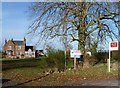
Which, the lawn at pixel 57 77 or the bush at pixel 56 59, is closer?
the lawn at pixel 57 77

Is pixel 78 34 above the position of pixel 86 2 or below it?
below

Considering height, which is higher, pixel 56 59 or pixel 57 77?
pixel 56 59

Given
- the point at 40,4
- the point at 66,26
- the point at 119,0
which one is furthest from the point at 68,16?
the point at 119,0

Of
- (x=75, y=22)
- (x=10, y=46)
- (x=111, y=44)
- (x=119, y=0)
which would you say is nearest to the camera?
(x=111, y=44)

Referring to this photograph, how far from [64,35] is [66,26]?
0.98 m

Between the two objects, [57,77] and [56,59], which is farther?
[56,59]

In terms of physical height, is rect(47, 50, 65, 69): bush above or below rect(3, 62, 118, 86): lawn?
above

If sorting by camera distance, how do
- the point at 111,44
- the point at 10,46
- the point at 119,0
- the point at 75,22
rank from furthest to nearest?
the point at 10,46 → the point at 75,22 → the point at 119,0 → the point at 111,44

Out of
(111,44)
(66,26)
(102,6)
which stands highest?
(102,6)

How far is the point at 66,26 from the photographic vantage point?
1093 inches

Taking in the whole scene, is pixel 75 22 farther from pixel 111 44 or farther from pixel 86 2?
pixel 111 44

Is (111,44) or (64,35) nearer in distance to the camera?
(111,44)

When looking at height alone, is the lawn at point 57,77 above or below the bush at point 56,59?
below

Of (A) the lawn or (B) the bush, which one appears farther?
(B) the bush
